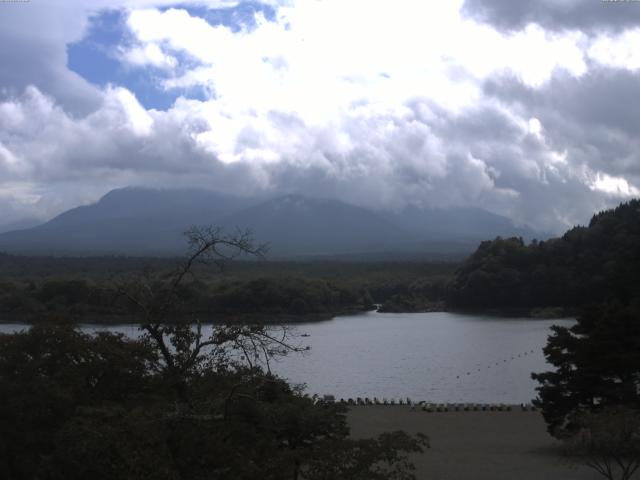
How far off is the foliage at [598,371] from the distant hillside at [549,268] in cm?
3486

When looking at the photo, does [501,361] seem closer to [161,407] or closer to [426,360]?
Answer: [426,360]

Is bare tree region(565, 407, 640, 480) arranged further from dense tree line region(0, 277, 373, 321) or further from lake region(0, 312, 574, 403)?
dense tree line region(0, 277, 373, 321)

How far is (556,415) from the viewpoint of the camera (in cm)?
1428

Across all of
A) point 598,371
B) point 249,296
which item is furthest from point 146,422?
point 249,296

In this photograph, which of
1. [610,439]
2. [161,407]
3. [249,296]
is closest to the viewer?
[161,407]

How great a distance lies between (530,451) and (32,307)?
126 feet

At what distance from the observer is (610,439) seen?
10.5 m

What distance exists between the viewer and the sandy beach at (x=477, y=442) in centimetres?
1294

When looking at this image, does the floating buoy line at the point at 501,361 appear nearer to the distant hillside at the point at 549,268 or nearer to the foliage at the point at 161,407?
the distant hillside at the point at 549,268

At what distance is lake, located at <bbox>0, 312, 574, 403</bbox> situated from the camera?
84.0ft

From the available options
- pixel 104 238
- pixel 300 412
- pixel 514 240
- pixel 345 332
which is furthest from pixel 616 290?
pixel 104 238

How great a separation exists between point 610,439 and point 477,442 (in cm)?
577

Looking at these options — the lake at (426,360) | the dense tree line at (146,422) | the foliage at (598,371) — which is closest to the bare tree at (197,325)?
the dense tree line at (146,422)

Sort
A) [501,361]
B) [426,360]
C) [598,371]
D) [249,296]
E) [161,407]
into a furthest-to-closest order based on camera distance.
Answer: [249,296], [426,360], [501,361], [598,371], [161,407]
